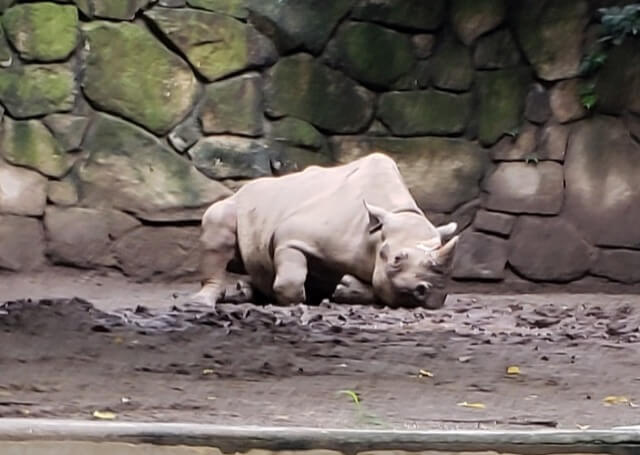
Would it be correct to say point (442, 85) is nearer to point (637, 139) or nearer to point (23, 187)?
point (637, 139)

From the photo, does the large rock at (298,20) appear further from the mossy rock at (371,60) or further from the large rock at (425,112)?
the large rock at (425,112)

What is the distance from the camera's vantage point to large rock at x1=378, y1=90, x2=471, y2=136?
6.79 meters

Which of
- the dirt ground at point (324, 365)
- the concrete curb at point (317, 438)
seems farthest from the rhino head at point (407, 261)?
the concrete curb at point (317, 438)

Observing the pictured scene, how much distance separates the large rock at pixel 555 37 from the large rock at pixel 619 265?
0.95 m

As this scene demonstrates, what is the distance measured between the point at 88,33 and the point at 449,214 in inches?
83.3

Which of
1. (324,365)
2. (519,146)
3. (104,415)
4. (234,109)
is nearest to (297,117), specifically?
(234,109)

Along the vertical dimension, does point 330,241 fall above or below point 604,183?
above

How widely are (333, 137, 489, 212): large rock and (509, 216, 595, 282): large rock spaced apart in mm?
328

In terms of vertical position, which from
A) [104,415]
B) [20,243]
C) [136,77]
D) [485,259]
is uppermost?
[104,415]

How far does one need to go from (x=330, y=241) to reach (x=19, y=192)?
7.28 ft

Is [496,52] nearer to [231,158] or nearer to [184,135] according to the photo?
[231,158]

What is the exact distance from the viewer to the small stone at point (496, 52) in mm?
6820

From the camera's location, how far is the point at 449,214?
6734 mm

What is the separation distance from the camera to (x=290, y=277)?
5105 mm
